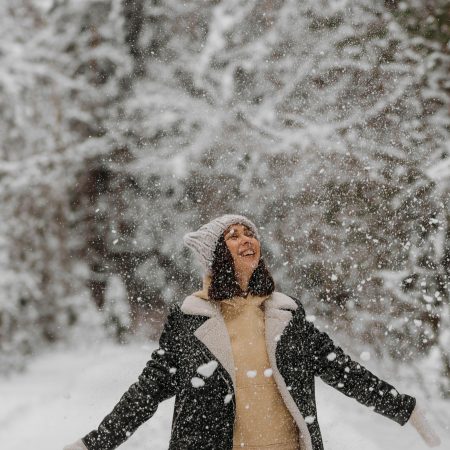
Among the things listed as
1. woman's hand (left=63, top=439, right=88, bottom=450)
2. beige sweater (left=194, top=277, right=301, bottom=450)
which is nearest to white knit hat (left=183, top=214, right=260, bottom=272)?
beige sweater (left=194, top=277, right=301, bottom=450)

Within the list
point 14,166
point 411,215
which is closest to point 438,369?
point 411,215

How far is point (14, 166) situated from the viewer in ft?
37.4

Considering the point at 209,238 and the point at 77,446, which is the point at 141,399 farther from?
the point at 209,238

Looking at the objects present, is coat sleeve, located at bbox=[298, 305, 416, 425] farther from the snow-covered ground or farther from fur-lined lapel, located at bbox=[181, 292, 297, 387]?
the snow-covered ground

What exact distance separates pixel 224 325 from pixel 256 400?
→ 31cm

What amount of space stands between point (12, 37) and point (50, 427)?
312 inches

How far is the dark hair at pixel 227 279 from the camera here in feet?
8.40

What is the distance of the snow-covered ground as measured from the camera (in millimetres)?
5055

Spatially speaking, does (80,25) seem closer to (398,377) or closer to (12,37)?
(12,37)

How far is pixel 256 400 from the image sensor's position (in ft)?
7.92

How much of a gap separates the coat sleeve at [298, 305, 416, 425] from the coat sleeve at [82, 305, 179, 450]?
21.9 inches

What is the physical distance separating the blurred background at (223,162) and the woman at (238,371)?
3.12 meters

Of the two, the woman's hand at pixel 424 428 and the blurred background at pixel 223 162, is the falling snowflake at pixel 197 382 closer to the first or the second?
the woman's hand at pixel 424 428

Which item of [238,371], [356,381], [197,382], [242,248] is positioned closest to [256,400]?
[238,371]
